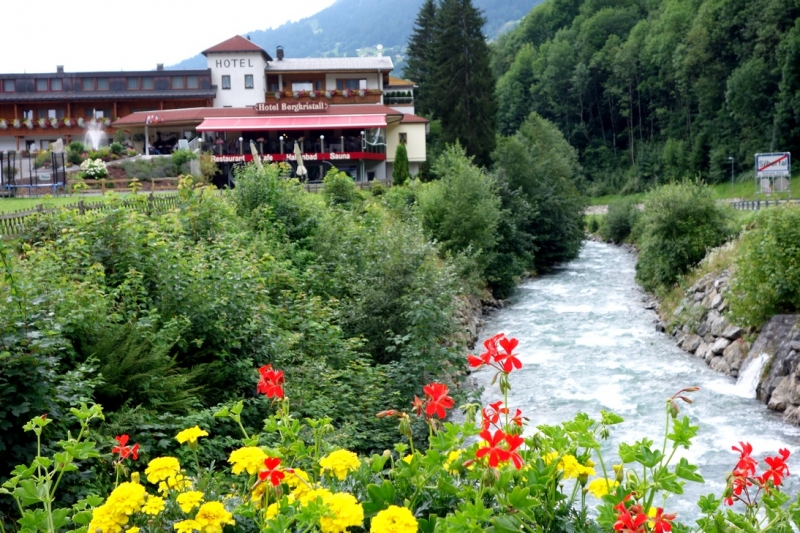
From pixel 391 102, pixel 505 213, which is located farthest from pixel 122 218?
pixel 391 102

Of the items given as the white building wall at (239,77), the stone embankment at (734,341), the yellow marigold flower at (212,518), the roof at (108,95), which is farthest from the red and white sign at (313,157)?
the yellow marigold flower at (212,518)

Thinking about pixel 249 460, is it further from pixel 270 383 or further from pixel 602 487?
pixel 602 487

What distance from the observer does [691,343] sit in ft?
78.8

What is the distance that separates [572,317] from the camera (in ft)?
92.5

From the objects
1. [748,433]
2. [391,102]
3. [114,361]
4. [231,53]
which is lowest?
[748,433]

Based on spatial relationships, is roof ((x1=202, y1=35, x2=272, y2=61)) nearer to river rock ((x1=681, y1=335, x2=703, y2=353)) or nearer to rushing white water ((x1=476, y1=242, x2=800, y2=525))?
rushing white water ((x1=476, y1=242, x2=800, y2=525))

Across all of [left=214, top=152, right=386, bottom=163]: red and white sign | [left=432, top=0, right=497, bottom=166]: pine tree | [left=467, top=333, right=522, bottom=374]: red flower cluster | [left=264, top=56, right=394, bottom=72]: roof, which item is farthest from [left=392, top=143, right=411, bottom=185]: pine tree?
[left=467, top=333, right=522, bottom=374]: red flower cluster

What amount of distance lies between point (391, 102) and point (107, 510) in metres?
67.4

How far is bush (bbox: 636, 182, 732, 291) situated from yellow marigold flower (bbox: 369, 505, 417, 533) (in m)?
28.8

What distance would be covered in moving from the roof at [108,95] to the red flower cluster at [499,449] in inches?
2649

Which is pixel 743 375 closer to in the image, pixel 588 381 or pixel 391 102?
pixel 588 381

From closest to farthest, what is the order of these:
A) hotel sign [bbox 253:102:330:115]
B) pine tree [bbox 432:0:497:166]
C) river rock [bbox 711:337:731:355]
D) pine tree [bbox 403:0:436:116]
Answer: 1. river rock [bbox 711:337:731:355]
2. pine tree [bbox 432:0:497:166]
3. hotel sign [bbox 253:102:330:115]
4. pine tree [bbox 403:0:436:116]

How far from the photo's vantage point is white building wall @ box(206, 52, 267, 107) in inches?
2665

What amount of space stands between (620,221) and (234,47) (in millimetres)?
35422
